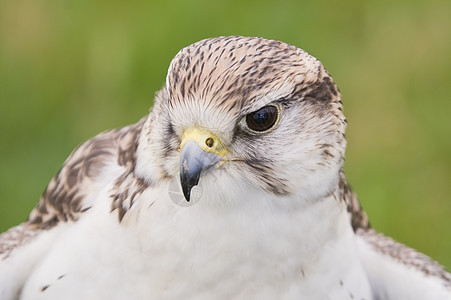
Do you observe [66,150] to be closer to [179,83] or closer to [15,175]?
[15,175]

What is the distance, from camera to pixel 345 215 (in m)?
3.84

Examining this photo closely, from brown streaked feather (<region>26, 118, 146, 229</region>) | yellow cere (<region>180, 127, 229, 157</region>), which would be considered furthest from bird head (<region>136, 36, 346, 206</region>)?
brown streaked feather (<region>26, 118, 146, 229</region>)

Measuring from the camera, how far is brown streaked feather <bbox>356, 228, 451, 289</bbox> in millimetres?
4215

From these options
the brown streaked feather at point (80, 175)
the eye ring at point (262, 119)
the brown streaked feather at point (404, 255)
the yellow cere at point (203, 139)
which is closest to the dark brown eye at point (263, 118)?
the eye ring at point (262, 119)

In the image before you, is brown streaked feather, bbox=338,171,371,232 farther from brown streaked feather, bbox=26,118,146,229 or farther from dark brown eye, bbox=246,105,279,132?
brown streaked feather, bbox=26,118,146,229

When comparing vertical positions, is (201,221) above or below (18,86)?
above

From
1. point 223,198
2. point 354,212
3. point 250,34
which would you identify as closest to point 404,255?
point 354,212

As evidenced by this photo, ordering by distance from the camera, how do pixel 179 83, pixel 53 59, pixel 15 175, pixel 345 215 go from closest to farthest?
1. pixel 179 83
2. pixel 345 215
3. pixel 15 175
4. pixel 53 59

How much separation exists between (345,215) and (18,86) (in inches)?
137

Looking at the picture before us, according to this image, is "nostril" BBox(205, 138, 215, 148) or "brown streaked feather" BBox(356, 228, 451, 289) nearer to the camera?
"nostril" BBox(205, 138, 215, 148)

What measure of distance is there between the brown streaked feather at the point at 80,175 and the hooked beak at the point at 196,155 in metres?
0.57

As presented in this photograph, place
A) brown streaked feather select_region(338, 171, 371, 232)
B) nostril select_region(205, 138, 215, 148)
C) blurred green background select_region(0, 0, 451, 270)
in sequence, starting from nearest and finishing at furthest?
nostril select_region(205, 138, 215, 148) → brown streaked feather select_region(338, 171, 371, 232) → blurred green background select_region(0, 0, 451, 270)

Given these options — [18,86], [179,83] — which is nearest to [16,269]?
[179,83]

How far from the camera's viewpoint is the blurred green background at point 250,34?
650 cm
